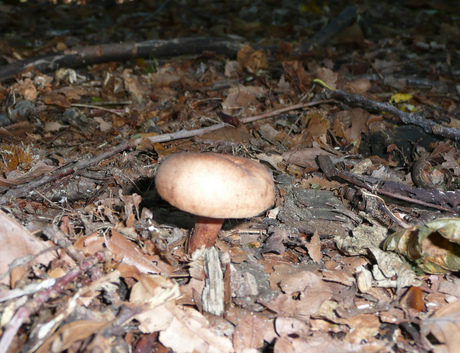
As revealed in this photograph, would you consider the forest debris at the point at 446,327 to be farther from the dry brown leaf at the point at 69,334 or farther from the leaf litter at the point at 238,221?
the dry brown leaf at the point at 69,334

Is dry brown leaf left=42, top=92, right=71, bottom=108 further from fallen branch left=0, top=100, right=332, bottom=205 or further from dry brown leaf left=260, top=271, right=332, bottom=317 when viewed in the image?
dry brown leaf left=260, top=271, right=332, bottom=317

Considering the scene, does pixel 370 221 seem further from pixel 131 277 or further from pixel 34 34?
pixel 34 34

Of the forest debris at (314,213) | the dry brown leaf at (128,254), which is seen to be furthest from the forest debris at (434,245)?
the dry brown leaf at (128,254)

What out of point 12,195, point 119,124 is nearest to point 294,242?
point 12,195

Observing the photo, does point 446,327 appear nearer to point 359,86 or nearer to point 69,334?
point 69,334

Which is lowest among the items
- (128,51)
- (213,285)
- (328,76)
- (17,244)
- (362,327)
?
(362,327)

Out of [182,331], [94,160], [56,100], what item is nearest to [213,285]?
[182,331]

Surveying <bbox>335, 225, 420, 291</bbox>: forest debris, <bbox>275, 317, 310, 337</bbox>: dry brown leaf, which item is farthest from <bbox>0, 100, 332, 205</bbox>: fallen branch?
<bbox>275, 317, 310, 337</bbox>: dry brown leaf
